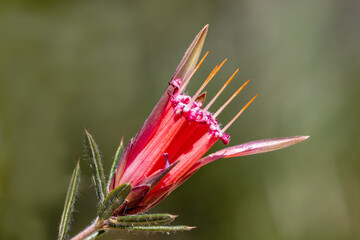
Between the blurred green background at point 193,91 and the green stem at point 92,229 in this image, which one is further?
the blurred green background at point 193,91

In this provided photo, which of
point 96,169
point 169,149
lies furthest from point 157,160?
point 96,169

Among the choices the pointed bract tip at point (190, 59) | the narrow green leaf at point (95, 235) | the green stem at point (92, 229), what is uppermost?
the pointed bract tip at point (190, 59)

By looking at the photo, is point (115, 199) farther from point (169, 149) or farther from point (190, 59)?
point (190, 59)

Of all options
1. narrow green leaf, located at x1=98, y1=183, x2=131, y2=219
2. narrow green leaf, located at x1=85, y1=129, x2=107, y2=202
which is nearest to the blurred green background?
narrow green leaf, located at x1=85, y1=129, x2=107, y2=202

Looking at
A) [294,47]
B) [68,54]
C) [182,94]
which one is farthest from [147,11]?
[182,94]

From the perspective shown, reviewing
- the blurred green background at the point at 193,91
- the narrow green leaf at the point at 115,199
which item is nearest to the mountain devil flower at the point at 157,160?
the narrow green leaf at the point at 115,199

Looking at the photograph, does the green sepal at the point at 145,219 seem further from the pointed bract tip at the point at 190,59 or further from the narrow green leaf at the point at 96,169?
the pointed bract tip at the point at 190,59

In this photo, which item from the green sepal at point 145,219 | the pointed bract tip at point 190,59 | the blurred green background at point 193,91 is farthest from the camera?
the blurred green background at point 193,91
